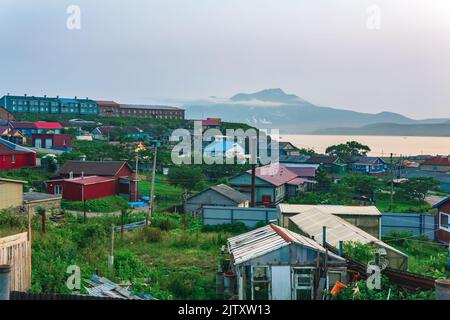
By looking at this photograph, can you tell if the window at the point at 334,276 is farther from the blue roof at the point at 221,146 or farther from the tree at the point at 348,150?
the tree at the point at 348,150

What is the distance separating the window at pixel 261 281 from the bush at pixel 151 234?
426cm

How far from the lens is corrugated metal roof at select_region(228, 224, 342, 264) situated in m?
5.94

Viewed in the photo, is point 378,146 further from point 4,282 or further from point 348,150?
point 4,282

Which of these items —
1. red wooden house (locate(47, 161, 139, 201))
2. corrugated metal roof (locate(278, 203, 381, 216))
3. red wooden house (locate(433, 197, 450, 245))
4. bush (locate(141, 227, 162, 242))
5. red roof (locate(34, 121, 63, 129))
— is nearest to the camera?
bush (locate(141, 227, 162, 242))

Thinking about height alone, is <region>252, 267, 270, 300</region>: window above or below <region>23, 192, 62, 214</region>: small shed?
above

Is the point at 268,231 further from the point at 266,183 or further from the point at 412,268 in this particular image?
the point at 266,183

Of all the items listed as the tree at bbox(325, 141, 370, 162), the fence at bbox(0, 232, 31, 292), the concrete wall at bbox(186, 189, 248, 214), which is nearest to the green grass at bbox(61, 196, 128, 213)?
the concrete wall at bbox(186, 189, 248, 214)

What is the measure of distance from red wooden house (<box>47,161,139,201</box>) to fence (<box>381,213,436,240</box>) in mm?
8724

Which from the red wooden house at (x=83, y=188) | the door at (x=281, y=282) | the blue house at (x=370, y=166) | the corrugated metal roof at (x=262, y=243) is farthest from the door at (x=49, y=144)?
the door at (x=281, y=282)

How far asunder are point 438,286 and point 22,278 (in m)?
3.48

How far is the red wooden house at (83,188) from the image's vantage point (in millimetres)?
15809

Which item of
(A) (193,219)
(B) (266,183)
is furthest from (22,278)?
(B) (266,183)

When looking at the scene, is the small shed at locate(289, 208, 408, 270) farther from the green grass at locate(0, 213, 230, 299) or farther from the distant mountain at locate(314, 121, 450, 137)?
the distant mountain at locate(314, 121, 450, 137)

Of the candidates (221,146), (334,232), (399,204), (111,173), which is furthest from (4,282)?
(221,146)
